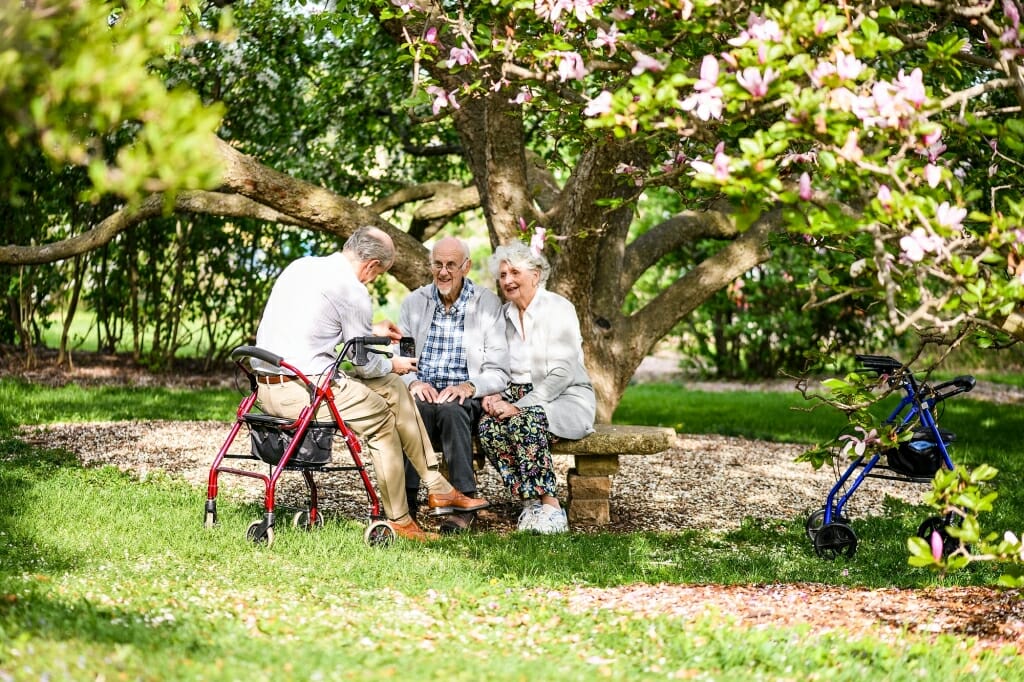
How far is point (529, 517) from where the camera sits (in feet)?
18.9

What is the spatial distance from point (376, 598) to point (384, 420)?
4.47ft

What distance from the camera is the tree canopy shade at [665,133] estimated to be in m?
2.42

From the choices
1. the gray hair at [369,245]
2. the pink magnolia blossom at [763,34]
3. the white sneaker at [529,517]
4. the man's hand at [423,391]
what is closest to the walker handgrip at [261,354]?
the gray hair at [369,245]

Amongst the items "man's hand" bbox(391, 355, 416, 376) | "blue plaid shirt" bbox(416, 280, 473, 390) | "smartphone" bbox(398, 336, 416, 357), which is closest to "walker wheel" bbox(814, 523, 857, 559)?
"blue plaid shirt" bbox(416, 280, 473, 390)

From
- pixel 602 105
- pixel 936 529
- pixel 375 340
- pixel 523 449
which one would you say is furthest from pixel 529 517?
pixel 602 105

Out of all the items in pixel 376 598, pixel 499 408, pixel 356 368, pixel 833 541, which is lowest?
pixel 376 598

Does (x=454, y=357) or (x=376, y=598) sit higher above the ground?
(x=454, y=357)

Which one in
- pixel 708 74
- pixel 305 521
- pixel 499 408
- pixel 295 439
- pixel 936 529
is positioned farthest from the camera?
pixel 499 408

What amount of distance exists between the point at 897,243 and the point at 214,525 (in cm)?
347

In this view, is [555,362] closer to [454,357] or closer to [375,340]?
[454,357]

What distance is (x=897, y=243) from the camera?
11.3ft

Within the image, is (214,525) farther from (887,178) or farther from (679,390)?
(679,390)

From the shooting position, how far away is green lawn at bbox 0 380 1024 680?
10.4 ft

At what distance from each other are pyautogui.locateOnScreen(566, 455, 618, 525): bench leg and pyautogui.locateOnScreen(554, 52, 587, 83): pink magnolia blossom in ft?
9.06
